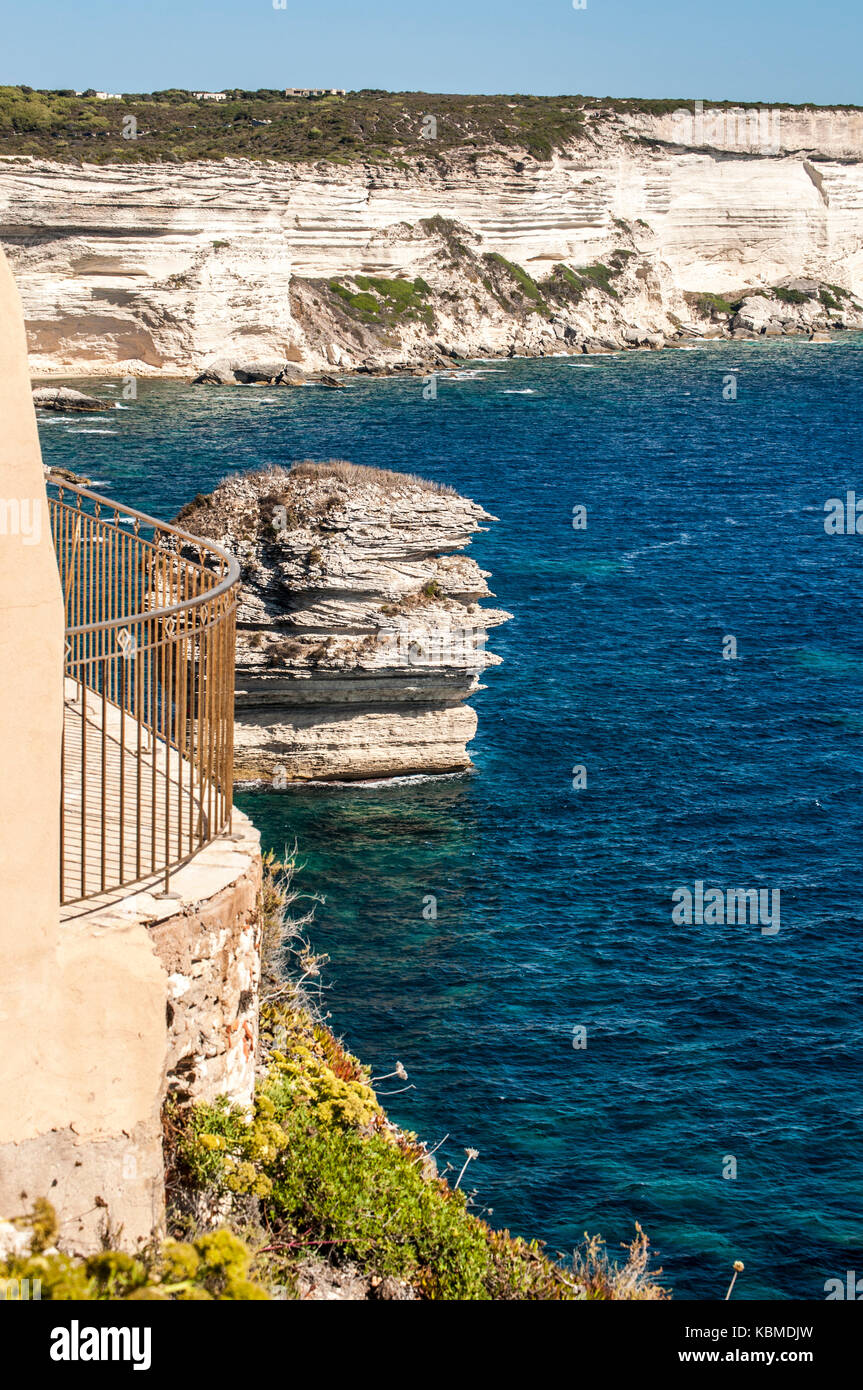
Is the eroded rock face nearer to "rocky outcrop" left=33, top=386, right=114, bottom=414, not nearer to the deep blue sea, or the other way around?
the deep blue sea

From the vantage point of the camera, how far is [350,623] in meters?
32.4

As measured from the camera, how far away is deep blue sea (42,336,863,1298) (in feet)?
65.5

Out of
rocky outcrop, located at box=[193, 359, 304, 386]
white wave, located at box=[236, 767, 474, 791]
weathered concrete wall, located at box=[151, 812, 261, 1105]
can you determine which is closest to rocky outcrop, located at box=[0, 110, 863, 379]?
rocky outcrop, located at box=[193, 359, 304, 386]

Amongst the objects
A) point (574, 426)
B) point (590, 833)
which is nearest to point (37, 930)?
point (590, 833)

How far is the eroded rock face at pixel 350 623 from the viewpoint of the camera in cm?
3234

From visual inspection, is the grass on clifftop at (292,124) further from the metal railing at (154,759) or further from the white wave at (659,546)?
the metal railing at (154,759)

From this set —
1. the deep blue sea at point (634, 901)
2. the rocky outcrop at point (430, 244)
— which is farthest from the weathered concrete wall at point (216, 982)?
the rocky outcrop at point (430, 244)

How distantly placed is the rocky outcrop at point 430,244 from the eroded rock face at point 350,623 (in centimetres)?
6294

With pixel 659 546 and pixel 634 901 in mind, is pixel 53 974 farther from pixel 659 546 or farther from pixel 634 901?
pixel 659 546

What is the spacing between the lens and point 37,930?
8.48 m

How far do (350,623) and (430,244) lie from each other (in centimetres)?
9212

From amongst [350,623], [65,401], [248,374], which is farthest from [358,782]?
[248,374]
